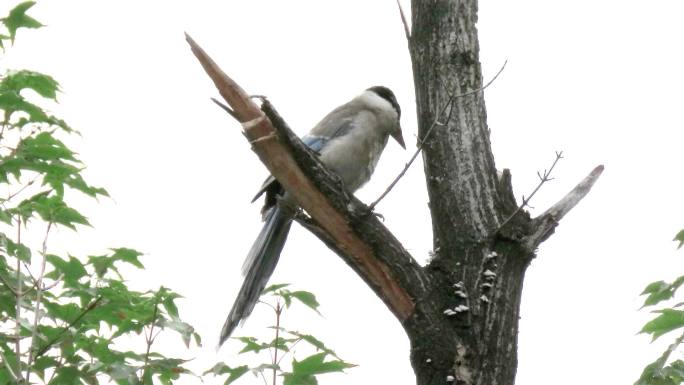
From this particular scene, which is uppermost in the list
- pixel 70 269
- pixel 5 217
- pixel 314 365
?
pixel 5 217

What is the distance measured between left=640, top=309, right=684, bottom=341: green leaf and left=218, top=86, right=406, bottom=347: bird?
1.60 meters

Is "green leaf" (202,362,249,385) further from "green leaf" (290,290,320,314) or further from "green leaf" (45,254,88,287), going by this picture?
"green leaf" (45,254,88,287)

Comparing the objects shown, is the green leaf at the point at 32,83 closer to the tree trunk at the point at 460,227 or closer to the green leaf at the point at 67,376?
the green leaf at the point at 67,376

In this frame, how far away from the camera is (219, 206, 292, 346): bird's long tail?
4.33 meters

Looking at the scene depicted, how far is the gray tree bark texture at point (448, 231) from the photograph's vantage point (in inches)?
130

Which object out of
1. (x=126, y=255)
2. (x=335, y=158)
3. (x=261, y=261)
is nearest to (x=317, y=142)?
(x=335, y=158)

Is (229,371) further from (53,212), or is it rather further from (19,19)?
(19,19)

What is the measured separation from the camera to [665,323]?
3230 millimetres

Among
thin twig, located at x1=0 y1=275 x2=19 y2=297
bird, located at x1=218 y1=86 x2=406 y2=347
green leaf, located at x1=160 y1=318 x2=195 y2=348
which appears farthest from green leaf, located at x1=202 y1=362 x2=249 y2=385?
bird, located at x1=218 y1=86 x2=406 y2=347

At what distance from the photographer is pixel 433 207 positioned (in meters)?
3.60

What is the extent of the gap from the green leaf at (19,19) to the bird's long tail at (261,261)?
137 cm

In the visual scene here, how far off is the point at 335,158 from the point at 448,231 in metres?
1.65

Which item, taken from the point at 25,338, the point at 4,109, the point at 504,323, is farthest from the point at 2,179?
the point at 504,323

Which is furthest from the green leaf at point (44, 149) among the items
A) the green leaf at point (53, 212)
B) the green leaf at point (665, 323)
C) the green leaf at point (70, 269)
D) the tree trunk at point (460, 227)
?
the green leaf at point (665, 323)
